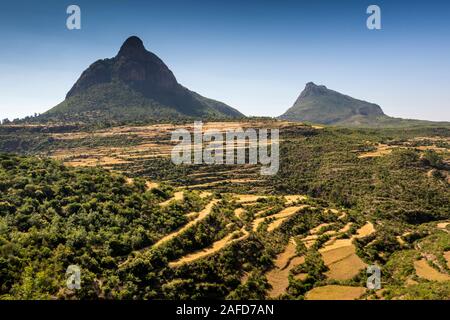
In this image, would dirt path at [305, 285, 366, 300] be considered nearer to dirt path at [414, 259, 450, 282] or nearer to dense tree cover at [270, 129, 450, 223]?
dirt path at [414, 259, 450, 282]

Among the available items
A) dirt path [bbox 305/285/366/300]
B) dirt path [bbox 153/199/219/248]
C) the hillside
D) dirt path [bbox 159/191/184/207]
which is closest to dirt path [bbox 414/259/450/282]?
the hillside

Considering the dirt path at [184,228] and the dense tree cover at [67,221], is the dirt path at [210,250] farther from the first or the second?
the dense tree cover at [67,221]

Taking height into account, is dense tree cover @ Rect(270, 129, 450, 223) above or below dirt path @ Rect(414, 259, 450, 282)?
above

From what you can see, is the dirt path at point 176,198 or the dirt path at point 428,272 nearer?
the dirt path at point 428,272

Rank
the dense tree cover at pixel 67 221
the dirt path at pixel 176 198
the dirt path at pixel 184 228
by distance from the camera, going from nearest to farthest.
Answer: the dense tree cover at pixel 67 221
the dirt path at pixel 184 228
the dirt path at pixel 176 198

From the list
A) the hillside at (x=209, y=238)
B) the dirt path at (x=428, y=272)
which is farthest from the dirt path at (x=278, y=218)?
the dirt path at (x=428, y=272)

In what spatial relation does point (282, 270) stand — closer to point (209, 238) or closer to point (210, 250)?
point (210, 250)

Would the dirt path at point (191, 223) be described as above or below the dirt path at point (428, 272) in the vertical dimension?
above

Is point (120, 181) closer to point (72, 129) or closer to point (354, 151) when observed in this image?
point (354, 151)

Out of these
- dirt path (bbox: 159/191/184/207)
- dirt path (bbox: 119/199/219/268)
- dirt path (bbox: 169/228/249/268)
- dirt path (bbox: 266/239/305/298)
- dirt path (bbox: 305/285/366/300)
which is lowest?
dirt path (bbox: 305/285/366/300)

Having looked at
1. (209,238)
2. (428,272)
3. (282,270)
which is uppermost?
(209,238)

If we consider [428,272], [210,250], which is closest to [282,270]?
[210,250]
